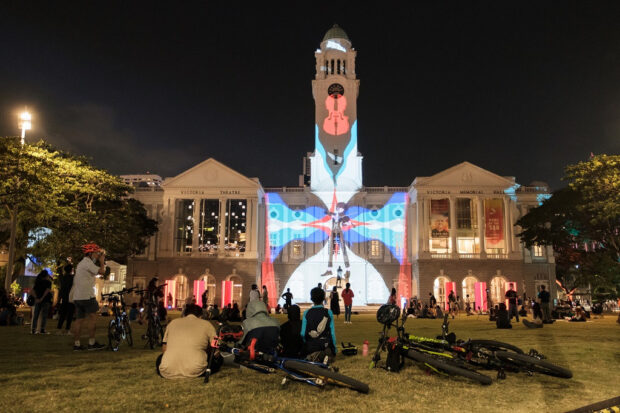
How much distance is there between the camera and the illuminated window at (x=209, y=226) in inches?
1839

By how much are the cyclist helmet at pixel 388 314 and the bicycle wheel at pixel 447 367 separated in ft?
1.92

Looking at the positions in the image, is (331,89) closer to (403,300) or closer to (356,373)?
(403,300)

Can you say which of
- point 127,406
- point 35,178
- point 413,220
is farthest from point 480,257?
point 127,406

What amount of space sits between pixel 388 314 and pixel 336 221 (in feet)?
134

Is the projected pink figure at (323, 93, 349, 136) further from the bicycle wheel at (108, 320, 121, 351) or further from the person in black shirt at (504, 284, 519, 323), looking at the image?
the bicycle wheel at (108, 320, 121, 351)

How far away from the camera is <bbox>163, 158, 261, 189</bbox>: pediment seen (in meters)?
47.2

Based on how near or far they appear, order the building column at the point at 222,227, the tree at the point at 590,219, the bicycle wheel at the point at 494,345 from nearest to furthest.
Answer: the bicycle wheel at the point at 494,345
the tree at the point at 590,219
the building column at the point at 222,227

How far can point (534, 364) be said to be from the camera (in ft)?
25.0

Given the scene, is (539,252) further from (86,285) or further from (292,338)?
(86,285)

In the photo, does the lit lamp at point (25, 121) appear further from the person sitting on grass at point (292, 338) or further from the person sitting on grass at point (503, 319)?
the person sitting on grass at point (503, 319)

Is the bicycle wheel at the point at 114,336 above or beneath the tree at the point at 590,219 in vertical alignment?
beneath

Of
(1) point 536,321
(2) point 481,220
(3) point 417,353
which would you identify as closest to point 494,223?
(2) point 481,220

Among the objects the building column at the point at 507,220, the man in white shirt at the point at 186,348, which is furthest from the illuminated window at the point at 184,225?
the man in white shirt at the point at 186,348

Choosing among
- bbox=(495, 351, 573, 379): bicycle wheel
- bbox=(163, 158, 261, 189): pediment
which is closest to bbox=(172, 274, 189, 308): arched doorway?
bbox=(163, 158, 261, 189): pediment
